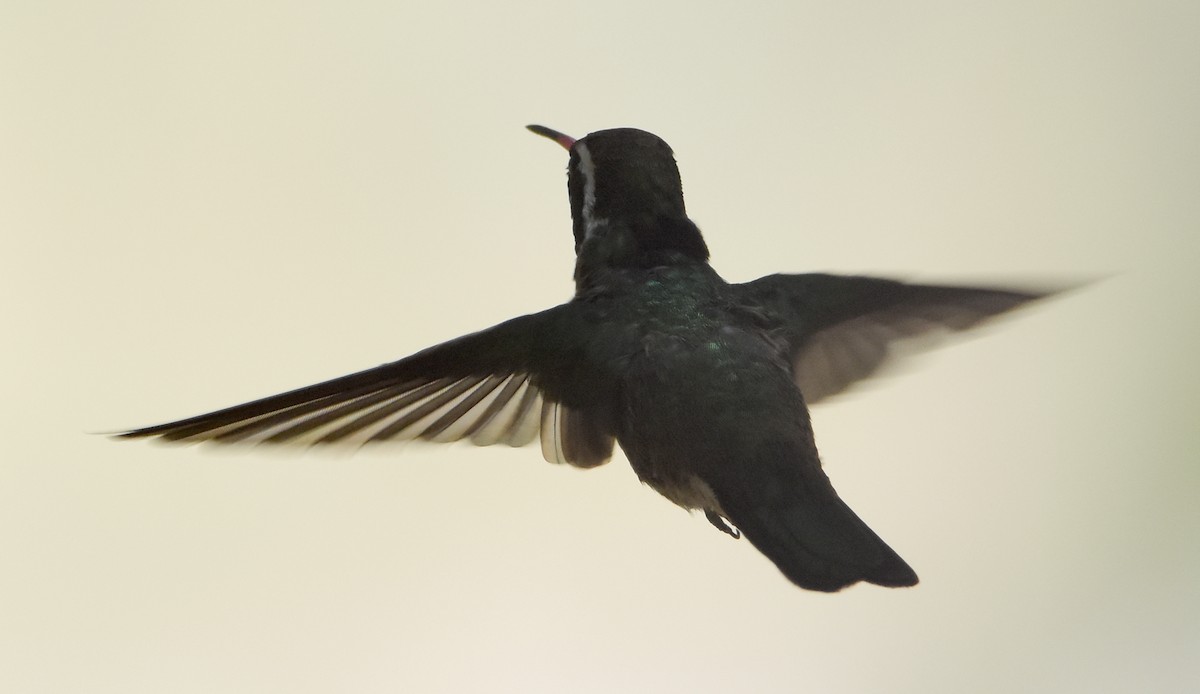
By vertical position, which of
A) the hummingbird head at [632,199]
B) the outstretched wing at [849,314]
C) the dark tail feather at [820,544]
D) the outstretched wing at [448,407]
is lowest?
the dark tail feather at [820,544]

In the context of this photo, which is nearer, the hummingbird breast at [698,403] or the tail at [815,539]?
the tail at [815,539]

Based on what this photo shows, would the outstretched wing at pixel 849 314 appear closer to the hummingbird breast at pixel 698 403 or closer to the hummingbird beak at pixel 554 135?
the hummingbird breast at pixel 698 403

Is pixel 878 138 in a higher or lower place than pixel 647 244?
higher

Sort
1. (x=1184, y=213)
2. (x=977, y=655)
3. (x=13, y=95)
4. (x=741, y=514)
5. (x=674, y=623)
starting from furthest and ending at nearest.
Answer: (x=1184, y=213), (x=977, y=655), (x=674, y=623), (x=13, y=95), (x=741, y=514)

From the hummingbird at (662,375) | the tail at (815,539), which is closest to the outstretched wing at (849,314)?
the hummingbird at (662,375)

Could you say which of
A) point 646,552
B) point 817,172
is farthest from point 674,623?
point 817,172

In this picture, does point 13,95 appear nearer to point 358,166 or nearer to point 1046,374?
point 358,166

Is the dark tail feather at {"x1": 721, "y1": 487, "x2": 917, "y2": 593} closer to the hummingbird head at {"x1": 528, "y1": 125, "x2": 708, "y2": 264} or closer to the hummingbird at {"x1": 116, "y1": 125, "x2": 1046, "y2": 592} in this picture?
the hummingbird at {"x1": 116, "y1": 125, "x2": 1046, "y2": 592}

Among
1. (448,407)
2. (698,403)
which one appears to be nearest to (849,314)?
A: (698,403)
